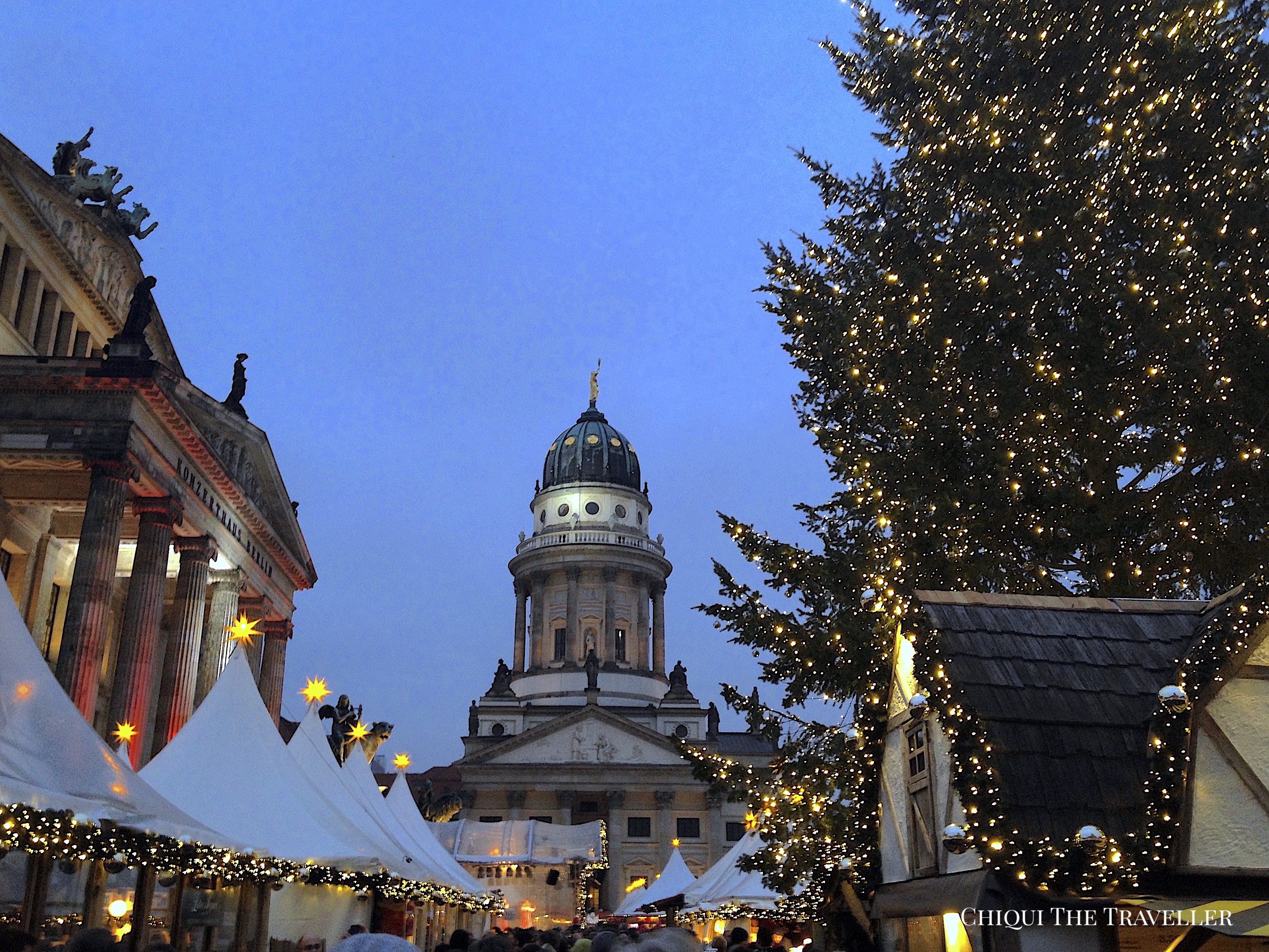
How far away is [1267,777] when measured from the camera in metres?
8.59

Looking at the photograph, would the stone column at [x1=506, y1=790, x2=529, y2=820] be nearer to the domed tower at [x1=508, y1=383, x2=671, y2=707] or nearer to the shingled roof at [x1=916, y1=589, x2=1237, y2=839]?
the domed tower at [x1=508, y1=383, x2=671, y2=707]

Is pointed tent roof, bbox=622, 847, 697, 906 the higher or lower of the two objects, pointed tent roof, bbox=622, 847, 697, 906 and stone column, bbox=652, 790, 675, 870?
the lower

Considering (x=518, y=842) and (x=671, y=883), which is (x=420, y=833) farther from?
(x=518, y=842)

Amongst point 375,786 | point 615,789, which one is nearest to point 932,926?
point 375,786

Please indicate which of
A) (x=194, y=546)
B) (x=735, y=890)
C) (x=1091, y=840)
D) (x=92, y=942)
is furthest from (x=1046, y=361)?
(x=194, y=546)

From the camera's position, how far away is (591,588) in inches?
3201

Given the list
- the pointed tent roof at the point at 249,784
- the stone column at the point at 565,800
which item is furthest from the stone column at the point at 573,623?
the pointed tent roof at the point at 249,784

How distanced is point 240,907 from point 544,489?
72643mm

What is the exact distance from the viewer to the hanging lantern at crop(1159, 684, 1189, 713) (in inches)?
334

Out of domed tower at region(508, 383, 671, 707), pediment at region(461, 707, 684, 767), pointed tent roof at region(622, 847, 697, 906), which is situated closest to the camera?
pointed tent roof at region(622, 847, 697, 906)

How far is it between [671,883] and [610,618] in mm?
47051

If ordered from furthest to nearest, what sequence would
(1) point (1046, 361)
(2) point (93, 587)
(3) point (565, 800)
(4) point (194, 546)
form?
(3) point (565, 800) → (4) point (194, 546) → (2) point (93, 587) → (1) point (1046, 361)

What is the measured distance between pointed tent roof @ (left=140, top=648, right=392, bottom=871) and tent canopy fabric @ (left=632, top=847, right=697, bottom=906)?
18365 mm

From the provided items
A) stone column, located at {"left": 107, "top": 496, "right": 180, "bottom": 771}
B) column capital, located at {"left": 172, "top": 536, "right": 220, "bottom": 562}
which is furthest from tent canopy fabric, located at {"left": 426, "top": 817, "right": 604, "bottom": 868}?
stone column, located at {"left": 107, "top": 496, "right": 180, "bottom": 771}
